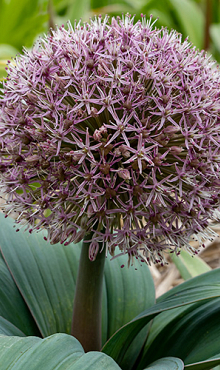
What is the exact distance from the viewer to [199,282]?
1.38 meters

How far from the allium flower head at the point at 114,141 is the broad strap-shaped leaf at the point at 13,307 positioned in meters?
0.31

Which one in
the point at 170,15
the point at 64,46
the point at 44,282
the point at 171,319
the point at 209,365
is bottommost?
the point at 209,365

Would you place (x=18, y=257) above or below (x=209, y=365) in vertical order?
above

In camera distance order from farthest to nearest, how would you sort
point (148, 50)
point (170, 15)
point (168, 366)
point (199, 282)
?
1. point (170, 15)
2. point (199, 282)
3. point (148, 50)
4. point (168, 366)

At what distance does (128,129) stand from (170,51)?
1.00 ft

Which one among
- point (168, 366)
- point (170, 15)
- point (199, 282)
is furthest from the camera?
point (170, 15)

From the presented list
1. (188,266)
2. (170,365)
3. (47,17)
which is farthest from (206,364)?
(47,17)

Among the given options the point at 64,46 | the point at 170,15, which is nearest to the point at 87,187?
the point at 64,46

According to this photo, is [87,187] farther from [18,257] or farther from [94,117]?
[18,257]

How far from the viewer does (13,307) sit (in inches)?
52.2

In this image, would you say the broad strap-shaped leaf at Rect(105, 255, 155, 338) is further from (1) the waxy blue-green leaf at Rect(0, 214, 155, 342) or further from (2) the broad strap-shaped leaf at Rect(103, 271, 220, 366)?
(2) the broad strap-shaped leaf at Rect(103, 271, 220, 366)

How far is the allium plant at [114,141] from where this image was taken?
1.02 m

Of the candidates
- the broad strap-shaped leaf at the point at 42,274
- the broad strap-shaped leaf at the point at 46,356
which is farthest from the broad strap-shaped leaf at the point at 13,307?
the broad strap-shaped leaf at the point at 46,356

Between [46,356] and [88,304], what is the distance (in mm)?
431
